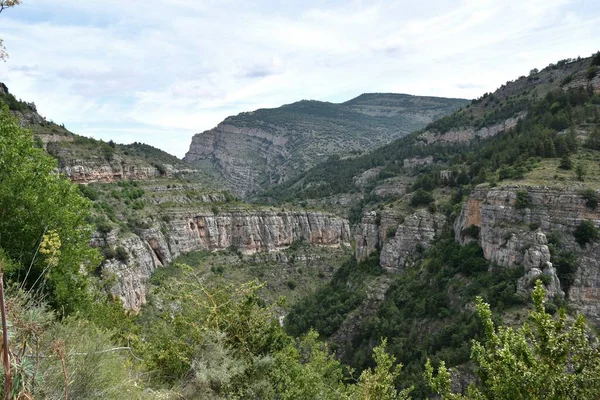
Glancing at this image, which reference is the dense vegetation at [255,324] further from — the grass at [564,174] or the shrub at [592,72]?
the shrub at [592,72]

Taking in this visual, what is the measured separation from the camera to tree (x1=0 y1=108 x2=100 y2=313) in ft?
52.2

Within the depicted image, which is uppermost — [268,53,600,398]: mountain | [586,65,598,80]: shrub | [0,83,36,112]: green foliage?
[0,83,36,112]: green foliage

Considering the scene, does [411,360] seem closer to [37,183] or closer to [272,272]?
[37,183]

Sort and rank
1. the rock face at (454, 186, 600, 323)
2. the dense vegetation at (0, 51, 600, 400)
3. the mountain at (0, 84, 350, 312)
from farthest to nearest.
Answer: the mountain at (0, 84, 350, 312), the rock face at (454, 186, 600, 323), the dense vegetation at (0, 51, 600, 400)

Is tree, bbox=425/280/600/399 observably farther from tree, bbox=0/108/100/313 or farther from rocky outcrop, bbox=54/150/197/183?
rocky outcrop, bbox=54/150/197/183

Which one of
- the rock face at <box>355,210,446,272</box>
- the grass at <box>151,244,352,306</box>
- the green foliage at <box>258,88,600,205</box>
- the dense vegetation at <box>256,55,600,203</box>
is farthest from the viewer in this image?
the grass at <box>151,244,352,306</box>

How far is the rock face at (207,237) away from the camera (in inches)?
1853

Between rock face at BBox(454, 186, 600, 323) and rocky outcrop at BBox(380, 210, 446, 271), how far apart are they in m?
11.1

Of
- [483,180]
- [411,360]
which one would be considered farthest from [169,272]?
[483,180]

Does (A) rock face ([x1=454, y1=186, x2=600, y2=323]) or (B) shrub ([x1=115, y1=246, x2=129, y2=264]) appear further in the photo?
(B) shrub ([x1=115, y1=246, x2=129, y2=264])

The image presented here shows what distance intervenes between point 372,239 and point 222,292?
1859 inches

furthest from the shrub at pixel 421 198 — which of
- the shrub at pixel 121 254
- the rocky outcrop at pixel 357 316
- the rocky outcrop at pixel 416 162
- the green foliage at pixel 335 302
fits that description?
the rocky outcrop at pixel 416 162

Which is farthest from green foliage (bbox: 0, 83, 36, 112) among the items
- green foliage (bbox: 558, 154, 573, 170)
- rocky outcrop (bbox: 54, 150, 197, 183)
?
green foliage (bbox: 558, 154, 573, 170)

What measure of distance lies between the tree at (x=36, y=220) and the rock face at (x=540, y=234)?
31171 millimetres
